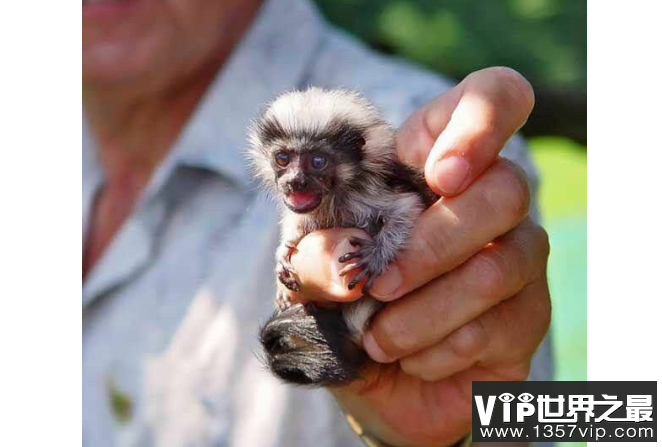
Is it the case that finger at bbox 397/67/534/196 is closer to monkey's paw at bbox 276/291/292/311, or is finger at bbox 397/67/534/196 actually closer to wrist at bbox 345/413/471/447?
monkey's paw at bbox 276/291/292/311

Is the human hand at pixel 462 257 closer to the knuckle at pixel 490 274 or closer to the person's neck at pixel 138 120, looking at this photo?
the knuckle at pixel 490 274

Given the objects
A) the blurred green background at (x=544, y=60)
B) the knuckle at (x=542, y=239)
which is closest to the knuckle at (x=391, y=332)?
the knuckle at (x=542, y=239)

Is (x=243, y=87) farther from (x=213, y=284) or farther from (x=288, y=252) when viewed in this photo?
(x=288, y=252)

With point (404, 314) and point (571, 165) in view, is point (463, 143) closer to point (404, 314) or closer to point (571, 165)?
point (404, 314)

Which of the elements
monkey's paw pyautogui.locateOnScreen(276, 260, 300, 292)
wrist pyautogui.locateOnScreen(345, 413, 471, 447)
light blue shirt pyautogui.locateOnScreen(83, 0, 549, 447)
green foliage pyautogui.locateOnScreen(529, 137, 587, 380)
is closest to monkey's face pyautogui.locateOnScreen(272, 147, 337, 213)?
monkey's paw pyautogui.locateOnScreen(276, 260, 300, 292)
